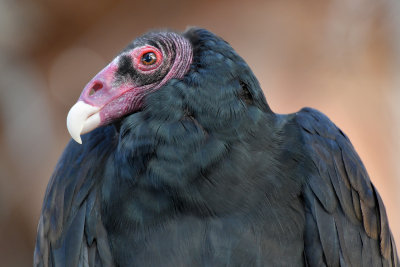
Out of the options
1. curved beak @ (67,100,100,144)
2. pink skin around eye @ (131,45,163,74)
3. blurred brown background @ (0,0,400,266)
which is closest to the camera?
curved beak @ (67,100,100,144)

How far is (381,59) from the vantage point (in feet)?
18.9

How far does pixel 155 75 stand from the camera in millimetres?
2336

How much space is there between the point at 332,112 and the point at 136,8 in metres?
2.29

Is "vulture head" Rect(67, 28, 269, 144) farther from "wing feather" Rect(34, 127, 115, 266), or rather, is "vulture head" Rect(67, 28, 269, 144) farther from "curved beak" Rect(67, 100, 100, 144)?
"wing feather" Rect(34, 127, 115, 266)

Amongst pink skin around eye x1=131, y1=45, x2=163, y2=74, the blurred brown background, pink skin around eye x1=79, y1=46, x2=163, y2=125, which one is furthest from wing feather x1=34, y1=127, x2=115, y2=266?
the blurred brown background

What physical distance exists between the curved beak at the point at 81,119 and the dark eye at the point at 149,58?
1.01 ft

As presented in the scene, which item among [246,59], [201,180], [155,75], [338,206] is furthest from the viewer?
[246,59]

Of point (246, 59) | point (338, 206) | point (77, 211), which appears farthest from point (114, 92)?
point (246, 59)

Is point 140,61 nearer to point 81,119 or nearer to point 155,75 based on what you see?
point 155,75

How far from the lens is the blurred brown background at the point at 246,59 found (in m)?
5.51

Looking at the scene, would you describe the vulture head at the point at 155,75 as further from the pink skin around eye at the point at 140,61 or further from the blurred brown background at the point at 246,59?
the blurred brown background at the point at 246,59

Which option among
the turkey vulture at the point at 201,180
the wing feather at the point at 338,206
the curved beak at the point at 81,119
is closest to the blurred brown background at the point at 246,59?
the wing feather at the point at 338,206

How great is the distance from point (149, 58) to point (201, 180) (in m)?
0.60

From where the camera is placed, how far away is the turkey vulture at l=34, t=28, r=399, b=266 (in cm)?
208
